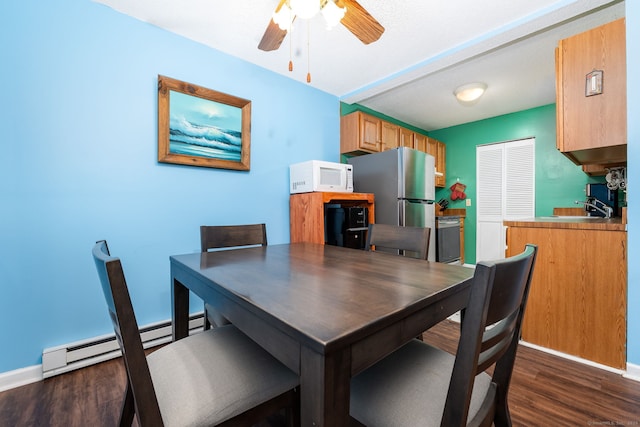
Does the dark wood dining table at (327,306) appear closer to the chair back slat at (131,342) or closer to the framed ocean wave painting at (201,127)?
the chair back slat at (131,342)

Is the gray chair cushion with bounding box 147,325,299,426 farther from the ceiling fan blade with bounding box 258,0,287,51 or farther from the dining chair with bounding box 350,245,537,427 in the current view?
the ceiling fan blade with bounding box 258,0,287,51

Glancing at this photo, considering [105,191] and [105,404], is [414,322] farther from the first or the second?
[105,191]

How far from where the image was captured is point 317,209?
2.58 metres

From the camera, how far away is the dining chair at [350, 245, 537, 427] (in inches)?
22.2

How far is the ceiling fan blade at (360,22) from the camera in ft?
4.80

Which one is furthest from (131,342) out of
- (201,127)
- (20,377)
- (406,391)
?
(201,127)

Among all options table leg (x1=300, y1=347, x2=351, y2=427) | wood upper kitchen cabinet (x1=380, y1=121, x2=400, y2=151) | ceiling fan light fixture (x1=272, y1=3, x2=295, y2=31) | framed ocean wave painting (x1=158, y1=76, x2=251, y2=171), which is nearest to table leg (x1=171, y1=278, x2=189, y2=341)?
table leg (x1=300, y1=347, x2=351, y2=427)

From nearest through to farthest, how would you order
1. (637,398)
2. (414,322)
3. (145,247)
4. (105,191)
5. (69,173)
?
(414,322)
(637,398)
(69,173)
(105,191)
(145,247)

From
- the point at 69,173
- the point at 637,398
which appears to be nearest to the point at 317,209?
the point at 69,173

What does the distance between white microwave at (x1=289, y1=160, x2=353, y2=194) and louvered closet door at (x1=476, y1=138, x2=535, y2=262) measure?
2.72m

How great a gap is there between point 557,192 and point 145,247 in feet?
16.1

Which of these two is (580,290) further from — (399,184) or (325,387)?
(325,387)

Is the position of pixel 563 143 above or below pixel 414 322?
above

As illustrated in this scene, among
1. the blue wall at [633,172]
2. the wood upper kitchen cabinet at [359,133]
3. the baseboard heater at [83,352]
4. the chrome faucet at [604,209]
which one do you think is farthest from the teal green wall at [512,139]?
the baseboard heater at [83,352]
